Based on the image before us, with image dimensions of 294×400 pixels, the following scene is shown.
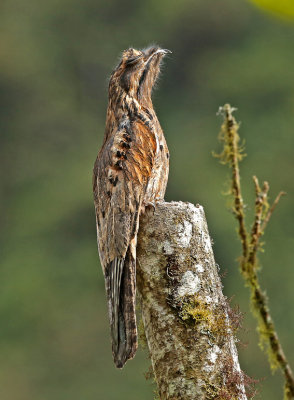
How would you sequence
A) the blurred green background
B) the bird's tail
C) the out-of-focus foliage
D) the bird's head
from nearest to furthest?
the out-of-focus foliage < the bird's tail < the bird's head < the blurred green background

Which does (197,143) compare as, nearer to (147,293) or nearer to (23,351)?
(23,351)

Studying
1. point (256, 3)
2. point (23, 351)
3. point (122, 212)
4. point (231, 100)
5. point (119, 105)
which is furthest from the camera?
point (231, 100)

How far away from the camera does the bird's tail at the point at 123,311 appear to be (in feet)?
13.9

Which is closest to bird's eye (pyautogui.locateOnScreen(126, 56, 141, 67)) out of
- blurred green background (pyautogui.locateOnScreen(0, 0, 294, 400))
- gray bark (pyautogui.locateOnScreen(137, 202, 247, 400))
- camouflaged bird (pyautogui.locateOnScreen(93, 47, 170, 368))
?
camouflaged bird (pyautogui.locateOnScreen(93, 47, 170, 368))

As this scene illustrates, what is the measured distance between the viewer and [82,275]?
938 inches

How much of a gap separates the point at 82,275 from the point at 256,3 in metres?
22.0

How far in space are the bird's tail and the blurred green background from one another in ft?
49.9

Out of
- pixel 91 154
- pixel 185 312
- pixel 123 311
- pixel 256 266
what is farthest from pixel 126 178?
pixel 91 154

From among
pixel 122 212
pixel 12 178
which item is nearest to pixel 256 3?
pixel 122 212

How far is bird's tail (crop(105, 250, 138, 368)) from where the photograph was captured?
13.9 ft

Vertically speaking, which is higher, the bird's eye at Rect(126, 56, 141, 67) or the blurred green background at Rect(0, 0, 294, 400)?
the blurred green background at Rect(0, 0, 294, 400)

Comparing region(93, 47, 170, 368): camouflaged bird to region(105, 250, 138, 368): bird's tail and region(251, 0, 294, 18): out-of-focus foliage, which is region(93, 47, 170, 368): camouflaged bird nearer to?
region(105, 250, 138, 368): bird's tail

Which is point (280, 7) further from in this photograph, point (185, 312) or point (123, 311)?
point (123, 311)

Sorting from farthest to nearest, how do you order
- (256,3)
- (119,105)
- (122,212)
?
(119,105) → (122,212) → (256,3)
